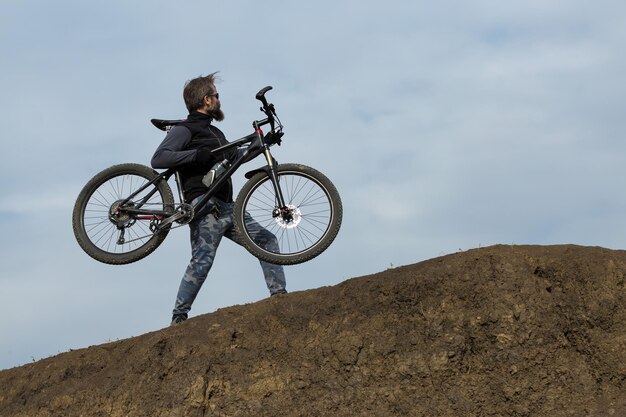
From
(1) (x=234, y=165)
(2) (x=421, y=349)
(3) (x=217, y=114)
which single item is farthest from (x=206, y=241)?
(2) (x=421, y=349)

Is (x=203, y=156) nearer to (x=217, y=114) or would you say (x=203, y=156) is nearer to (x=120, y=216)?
(x=217, y=114)

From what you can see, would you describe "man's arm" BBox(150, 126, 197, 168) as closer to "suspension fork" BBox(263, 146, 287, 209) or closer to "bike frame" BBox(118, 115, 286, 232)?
"bike frame" BBox(118, 115, 286, 232)

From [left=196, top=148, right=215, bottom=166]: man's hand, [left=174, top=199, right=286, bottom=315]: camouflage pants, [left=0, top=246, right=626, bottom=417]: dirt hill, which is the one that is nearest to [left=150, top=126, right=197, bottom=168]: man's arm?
[left=196, top=148, right=215, bottom=166]: man's hand

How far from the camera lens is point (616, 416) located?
9.50 metres

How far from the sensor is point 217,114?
37.0 feet

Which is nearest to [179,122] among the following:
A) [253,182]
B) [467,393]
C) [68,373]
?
[253,182]

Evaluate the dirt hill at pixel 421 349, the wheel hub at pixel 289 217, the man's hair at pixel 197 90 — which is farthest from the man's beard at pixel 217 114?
the dirt hill at pixel 421 349

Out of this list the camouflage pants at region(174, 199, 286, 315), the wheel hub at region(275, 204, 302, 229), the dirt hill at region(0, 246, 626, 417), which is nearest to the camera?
the dirt hill at region(0, 246, 626, 417)

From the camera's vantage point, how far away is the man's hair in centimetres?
1115

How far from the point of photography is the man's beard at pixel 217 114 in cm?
1123

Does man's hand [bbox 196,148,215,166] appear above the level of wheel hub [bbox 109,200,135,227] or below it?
above

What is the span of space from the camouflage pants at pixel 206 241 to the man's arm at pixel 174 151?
558mm

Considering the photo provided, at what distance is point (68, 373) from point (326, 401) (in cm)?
328

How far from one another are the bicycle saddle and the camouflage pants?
1.06 metres
